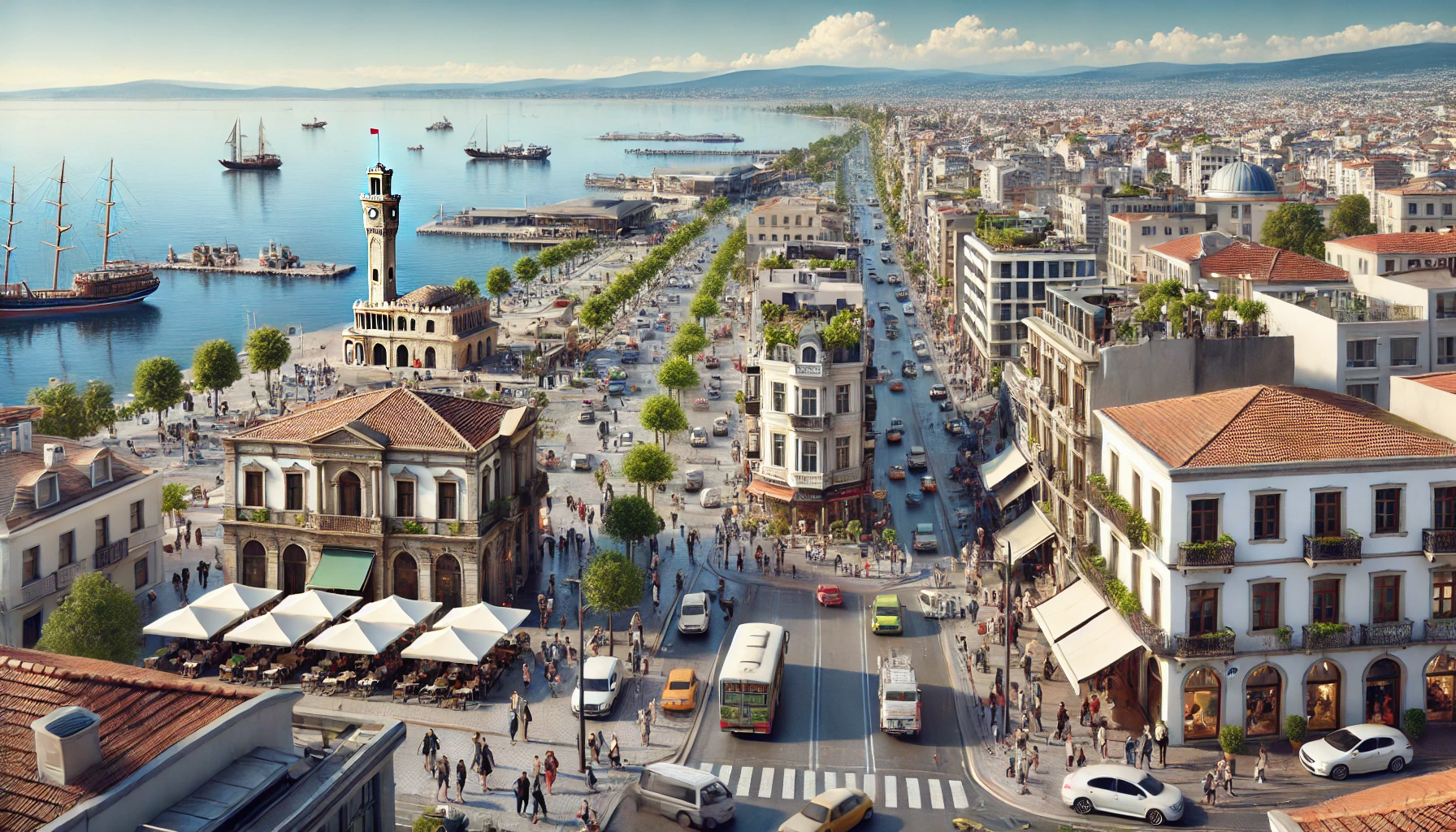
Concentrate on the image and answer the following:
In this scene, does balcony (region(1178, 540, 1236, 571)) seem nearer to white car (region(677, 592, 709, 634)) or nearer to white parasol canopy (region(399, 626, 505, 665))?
white car (region(677, 592, 709, 634))

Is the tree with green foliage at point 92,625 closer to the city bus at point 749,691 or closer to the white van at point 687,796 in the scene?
the white van at point 687,796

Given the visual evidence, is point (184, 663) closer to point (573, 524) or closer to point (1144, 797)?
point (573, 524)

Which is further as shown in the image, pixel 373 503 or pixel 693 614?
pixel 373 503

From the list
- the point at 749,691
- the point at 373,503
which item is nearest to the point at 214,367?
the point at 373,503

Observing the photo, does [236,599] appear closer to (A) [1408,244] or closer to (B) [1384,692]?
(B) [1384,692]

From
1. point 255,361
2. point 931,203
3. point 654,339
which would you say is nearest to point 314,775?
point 255,361

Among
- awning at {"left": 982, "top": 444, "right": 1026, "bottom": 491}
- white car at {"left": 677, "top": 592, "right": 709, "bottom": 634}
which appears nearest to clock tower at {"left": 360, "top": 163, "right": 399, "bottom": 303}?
awning at {"left": 982, "top": 444, "right": 1026, "bottom": 491}
